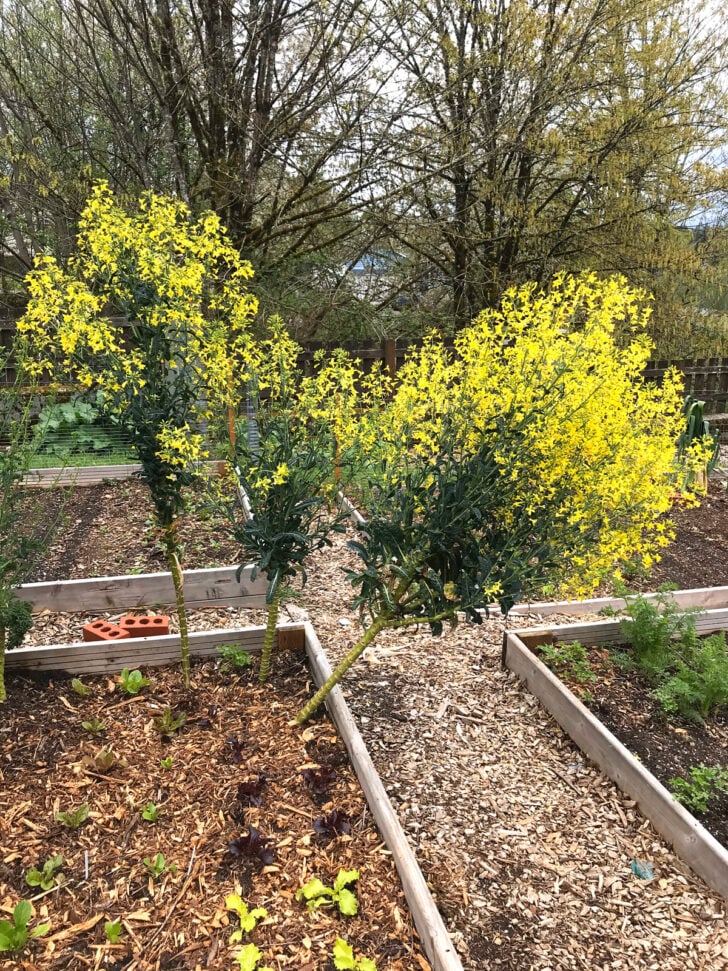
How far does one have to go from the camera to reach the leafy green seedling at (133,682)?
108 inches

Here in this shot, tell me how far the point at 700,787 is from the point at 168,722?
2.15 meters

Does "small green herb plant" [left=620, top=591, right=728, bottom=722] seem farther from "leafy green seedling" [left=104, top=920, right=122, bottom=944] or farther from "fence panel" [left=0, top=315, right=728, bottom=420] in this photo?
"fence panel" [left=0, top=315, right=728, bottom=420]

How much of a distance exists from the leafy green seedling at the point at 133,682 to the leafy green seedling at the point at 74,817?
0.65 metres

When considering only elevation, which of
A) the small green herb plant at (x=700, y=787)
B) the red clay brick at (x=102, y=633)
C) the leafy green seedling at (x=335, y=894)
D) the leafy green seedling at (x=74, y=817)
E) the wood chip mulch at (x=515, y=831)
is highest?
the red clay brick at (x=102, y=633)

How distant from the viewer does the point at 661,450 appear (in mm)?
2295

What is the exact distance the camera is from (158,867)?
6.46 feet

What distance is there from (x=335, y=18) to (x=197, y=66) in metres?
1.19

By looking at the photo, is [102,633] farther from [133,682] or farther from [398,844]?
[398,844]

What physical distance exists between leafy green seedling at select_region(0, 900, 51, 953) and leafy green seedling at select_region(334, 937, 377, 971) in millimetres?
845

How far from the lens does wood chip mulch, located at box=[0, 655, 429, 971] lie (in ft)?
5.85

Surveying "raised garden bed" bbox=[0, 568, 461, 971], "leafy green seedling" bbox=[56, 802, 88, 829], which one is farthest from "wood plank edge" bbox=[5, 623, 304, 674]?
"leafy green seedling" bbox=[56, 802, 88, 829]

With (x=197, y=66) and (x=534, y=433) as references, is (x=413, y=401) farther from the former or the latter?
(x=197, y=66)

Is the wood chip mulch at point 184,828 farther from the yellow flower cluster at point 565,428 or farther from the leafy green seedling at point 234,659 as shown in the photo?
the yellow flower cluster at point 565,428

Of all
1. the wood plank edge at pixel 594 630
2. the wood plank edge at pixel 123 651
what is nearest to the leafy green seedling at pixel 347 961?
the wood plank edge at pixel 123 651
